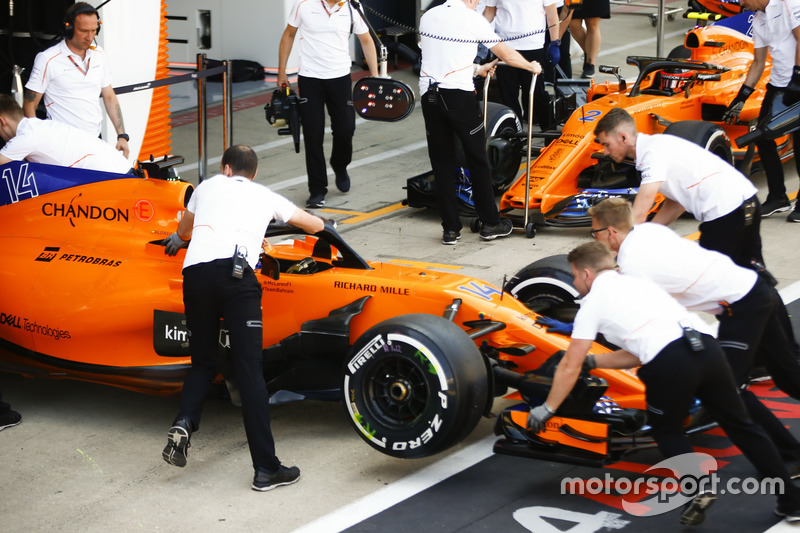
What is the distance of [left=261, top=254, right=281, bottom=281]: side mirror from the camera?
638cm

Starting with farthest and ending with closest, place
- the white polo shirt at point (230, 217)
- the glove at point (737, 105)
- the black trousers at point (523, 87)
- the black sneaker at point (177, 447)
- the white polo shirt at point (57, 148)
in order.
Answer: the black trousers at point (523, 87)
the glove at point (737, 105)
the white polo shirt at point (57, 148)
the white polo shirt at point (230, 217)
the black sneaker at point (177, 447)

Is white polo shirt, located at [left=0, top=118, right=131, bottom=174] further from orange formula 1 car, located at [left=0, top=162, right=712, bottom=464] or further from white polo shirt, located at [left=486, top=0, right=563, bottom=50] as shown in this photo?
white polo shirt, located at [left=486, top=0, right=563, bottom=50]

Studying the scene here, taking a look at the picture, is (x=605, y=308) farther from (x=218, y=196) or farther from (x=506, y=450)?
(x=218, y=196)

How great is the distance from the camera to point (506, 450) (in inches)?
218

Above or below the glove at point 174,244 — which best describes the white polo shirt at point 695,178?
above

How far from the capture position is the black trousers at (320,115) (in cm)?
1052

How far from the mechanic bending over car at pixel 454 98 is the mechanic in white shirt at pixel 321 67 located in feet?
4.26

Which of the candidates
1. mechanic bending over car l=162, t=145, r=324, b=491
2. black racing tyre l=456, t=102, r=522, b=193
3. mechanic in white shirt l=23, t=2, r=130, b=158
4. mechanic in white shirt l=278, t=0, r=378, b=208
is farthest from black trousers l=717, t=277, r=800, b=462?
mechanic in white shirt l=278, t=0, r=378, b=208

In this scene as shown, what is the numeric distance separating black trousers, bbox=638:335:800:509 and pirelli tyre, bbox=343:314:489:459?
866mm

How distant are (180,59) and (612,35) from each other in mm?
6813

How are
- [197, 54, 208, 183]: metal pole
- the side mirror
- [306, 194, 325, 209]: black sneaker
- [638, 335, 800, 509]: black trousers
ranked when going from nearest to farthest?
[638, 335, 800, 509]: black trousers < the side mirror < [197, 54, 208, 183]: metal pole < [306, 194, 325, 209]: black sneaker

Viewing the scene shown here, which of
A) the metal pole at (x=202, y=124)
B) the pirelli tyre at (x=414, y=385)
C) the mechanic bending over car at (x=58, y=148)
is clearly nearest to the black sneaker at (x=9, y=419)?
the mechanic bending over car at (x=58, y=148)

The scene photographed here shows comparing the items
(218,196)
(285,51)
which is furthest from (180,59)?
(218,196)

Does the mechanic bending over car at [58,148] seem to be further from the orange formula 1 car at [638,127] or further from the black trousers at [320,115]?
the orange formula 1 car at [638,127]
